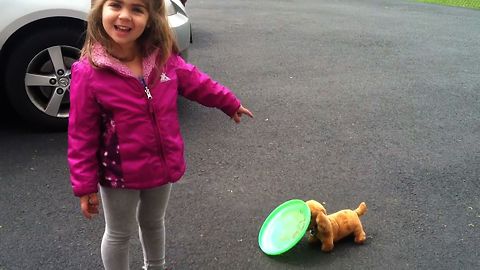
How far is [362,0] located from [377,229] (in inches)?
425

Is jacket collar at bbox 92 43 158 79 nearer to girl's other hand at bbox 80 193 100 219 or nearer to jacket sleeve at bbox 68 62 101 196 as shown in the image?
jacket sleeve at bbox 68 62 101 196

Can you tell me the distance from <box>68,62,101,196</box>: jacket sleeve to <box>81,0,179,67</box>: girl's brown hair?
0.09 meters

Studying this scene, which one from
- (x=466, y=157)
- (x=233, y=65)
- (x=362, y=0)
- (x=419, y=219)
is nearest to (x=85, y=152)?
(x=419, y=219)

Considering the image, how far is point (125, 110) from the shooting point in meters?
1.90

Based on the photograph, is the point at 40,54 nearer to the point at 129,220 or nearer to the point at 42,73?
the point at 42,73

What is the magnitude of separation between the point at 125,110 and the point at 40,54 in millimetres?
2401

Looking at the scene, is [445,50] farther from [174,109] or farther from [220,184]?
[174,109]

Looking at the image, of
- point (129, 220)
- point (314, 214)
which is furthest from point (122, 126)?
point (314, 214)

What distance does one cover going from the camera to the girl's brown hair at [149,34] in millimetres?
1887

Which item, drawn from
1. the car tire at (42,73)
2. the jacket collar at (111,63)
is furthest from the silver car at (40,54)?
the jacket collar at (111,63)

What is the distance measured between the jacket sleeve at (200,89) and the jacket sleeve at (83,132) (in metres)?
0.42

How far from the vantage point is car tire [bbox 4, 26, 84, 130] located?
3.88 metres

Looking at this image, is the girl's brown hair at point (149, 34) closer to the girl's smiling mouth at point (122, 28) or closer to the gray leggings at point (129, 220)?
the girl's smiling mouth at point (122, 28)

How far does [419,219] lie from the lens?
322 centimetres
